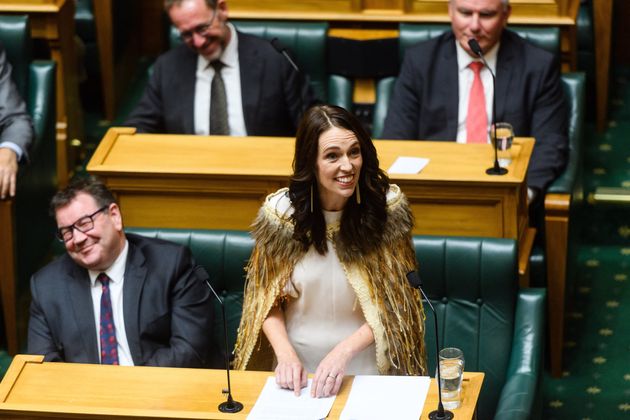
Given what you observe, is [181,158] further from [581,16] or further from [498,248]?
[581,16]

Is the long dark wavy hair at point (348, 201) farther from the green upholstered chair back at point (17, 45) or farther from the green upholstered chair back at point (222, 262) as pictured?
the green upholstered chair back at point (17, 45)

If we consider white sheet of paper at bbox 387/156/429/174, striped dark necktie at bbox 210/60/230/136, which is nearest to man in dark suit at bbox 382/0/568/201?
white sheet of paper at bbox 387/156/429/174

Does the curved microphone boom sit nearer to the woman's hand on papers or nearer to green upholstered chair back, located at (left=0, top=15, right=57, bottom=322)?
green upholstered chair back, located at (left=0, top=15, right=57, bottom=322)

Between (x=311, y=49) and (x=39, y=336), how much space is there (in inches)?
62.9

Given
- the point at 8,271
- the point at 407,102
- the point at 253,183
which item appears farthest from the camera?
the point at 407,102

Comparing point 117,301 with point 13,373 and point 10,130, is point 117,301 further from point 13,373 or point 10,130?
point 10,130

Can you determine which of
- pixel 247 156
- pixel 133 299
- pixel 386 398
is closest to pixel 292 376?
pixel 386 398

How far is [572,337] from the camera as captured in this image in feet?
12.9

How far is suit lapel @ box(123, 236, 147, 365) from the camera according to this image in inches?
124

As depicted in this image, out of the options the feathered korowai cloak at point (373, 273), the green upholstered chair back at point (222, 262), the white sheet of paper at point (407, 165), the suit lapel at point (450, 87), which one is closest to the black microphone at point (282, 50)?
the suit lapel at point (450, 87)

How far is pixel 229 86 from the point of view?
4.19m

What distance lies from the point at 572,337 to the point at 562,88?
0.77 metres

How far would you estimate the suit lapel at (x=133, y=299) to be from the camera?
3154mm

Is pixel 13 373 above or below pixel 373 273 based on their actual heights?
below
